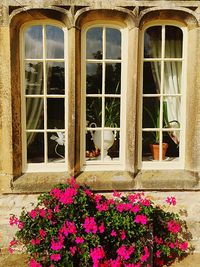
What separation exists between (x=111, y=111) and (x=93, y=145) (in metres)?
0.53

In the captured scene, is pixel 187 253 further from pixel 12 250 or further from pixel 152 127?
pixel 12 250

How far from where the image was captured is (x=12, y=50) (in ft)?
12.9

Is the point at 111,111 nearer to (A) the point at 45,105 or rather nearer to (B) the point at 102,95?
(B) the point at 102,95

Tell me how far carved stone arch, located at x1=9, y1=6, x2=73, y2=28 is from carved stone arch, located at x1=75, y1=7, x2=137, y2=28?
0.14 meters

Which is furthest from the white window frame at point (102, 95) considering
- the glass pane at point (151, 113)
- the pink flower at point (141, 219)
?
the pink flower at point (141, 219)

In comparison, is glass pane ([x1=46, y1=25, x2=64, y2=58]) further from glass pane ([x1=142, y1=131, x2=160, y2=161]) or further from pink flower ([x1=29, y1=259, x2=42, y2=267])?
pink flower ([x1=29, y1=259, x2=42, y2=267])

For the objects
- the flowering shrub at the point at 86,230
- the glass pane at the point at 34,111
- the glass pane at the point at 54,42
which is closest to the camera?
the flowering shrub at the point at 86,230

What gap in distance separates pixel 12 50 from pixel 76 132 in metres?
1.29

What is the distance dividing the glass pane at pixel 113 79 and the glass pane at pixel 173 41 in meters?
0.72

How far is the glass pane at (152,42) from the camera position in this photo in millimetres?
4281

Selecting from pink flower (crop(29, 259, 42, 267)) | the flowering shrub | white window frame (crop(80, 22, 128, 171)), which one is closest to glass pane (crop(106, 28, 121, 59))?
white window frame (crop(80, 22, 128, 171))

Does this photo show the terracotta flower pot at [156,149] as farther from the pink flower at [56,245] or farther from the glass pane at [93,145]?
the pink flower at [56,245]

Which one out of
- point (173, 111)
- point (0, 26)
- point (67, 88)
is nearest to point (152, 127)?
point (173, 111)

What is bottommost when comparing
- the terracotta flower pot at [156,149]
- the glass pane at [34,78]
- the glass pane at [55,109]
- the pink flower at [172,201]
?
the pink flower at [172,201]
